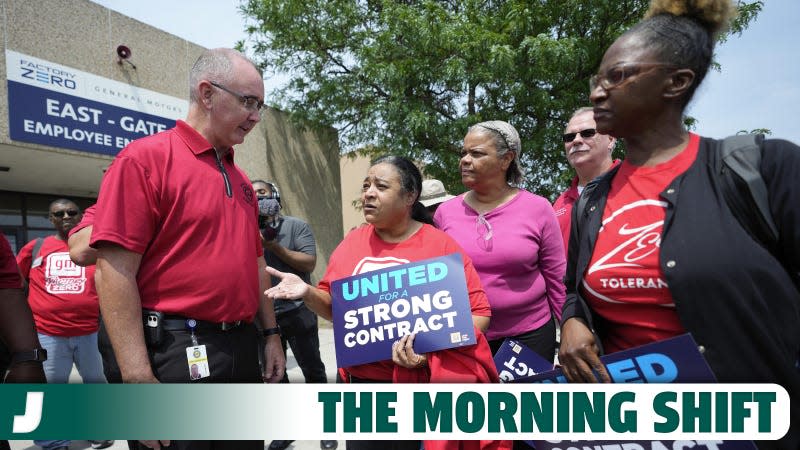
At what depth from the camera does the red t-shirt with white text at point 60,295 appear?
4594 millimetres

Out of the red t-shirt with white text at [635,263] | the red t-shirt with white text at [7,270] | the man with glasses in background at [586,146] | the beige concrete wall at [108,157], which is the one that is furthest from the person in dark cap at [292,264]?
the beige concrete wall at [108,157]

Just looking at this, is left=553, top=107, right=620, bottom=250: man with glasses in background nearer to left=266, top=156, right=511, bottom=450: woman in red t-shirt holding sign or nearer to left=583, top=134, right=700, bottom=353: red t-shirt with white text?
left=266, top=156, right=511, bottom=450: woman in red t-shirt holding sign

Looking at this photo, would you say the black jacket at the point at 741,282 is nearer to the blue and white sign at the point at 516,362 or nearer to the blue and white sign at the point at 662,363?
the blue and white sign at the point at 662,363

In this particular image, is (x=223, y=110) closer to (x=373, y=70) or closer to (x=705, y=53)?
(x=705, y=53)

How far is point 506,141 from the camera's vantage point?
2855 mm

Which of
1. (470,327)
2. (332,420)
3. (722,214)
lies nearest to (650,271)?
(722,214)

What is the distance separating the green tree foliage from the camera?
26.1 ft

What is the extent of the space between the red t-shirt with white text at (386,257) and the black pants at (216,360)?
45cm

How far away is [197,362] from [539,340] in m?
1.69

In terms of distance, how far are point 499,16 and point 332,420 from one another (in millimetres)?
7757

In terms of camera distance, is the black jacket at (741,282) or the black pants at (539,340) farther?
the black pants at (539,340)

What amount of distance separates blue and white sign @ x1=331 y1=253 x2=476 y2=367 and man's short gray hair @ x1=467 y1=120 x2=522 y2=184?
3.02ft

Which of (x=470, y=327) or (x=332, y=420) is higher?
(x=470, y=327)

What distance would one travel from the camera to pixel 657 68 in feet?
4.77
